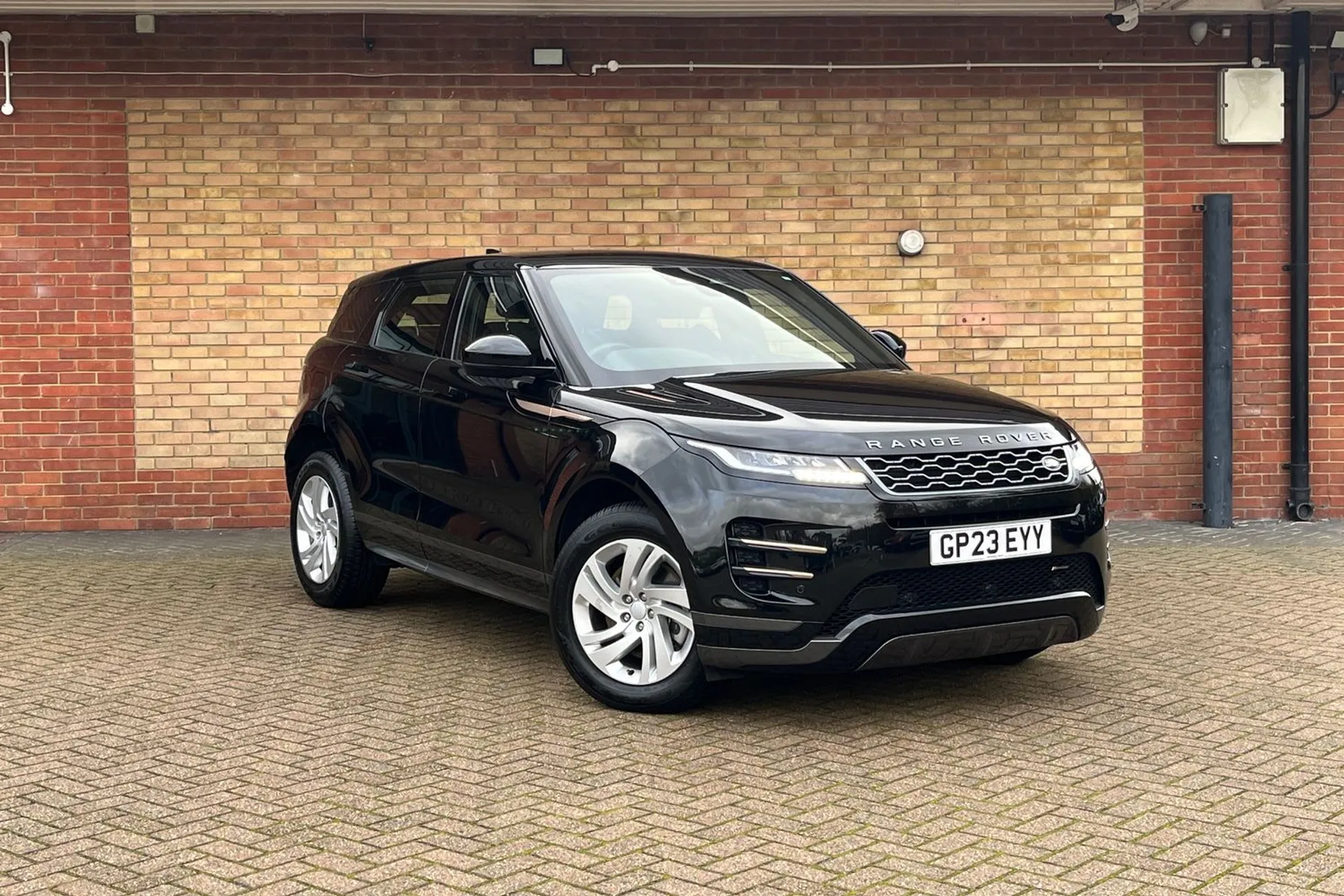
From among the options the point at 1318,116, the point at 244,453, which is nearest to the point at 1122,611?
the point at 1318,116

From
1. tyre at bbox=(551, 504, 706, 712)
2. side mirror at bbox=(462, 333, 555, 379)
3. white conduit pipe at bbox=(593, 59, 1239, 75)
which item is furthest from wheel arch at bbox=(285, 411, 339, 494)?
white conduit pipe at bbox=(593, 59, 1239, 75)

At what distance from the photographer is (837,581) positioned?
Answer: 5.37 m

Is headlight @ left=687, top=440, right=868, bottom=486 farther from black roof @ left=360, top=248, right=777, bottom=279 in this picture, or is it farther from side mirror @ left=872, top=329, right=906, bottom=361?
side mirror @ left=872, top=329, right=906, bottom=361

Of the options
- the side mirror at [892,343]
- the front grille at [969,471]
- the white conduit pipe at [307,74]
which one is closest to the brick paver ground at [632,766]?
the front grille at [969,471]

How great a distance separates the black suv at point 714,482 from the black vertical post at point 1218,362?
15.7ft

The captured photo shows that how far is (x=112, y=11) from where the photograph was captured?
11203 millimetres

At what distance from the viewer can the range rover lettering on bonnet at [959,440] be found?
217 inches

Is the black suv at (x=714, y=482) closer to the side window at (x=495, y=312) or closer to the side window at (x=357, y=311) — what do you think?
the side window at (x=495, y=312)

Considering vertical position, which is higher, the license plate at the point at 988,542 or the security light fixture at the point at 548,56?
the security light fixture at the point at 548,56

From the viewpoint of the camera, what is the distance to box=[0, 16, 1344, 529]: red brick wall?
37.0ft

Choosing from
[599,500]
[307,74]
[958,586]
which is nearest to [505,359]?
[599,500]

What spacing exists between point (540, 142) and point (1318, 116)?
5572mm

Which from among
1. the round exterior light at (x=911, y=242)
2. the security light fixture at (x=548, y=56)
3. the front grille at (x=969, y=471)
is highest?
the security light fixture at (x=548, y=56)

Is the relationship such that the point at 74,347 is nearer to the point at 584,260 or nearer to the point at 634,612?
the point at 584,260
